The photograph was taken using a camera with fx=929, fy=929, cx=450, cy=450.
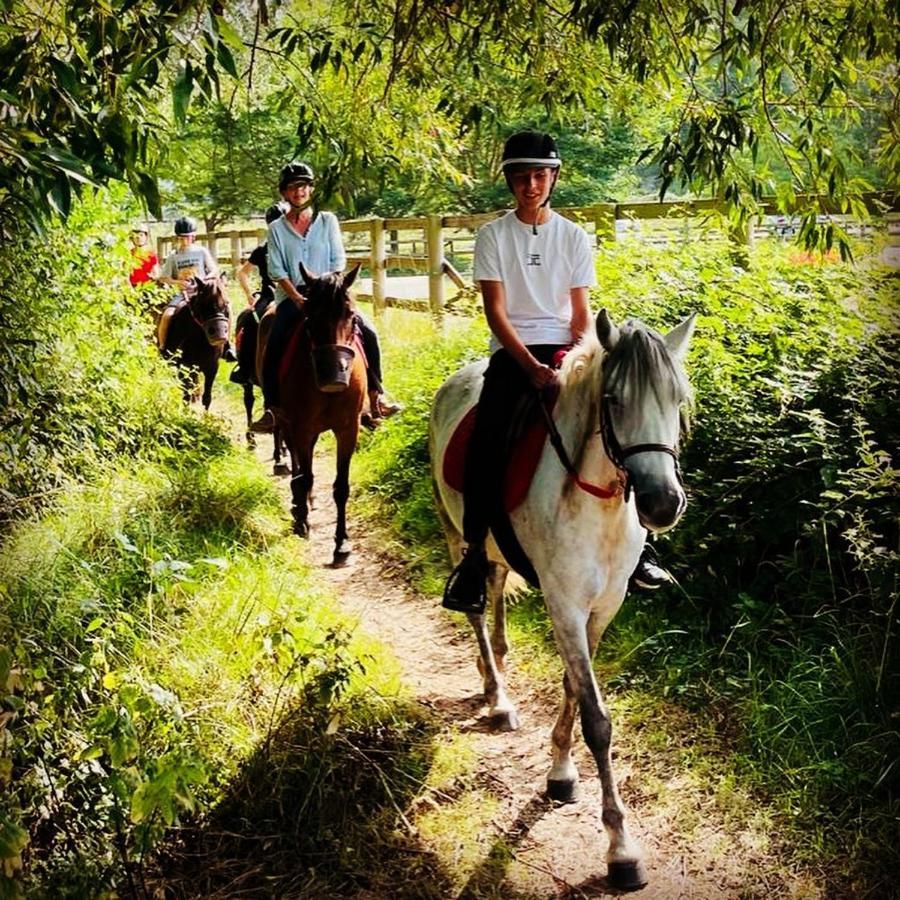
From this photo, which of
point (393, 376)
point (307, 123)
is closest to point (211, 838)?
point (307, 123)

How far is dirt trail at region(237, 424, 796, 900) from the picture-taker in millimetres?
3680

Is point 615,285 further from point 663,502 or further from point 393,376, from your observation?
point 663,502

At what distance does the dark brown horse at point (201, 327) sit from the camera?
11.6 meters

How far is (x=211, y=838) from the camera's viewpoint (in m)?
3.74

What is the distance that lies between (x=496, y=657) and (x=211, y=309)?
25.1 ft

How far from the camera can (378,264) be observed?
52.0 feet

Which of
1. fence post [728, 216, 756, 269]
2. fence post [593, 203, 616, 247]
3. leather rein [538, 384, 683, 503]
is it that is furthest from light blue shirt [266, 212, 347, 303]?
leather rein [538, 384, 683, 503]

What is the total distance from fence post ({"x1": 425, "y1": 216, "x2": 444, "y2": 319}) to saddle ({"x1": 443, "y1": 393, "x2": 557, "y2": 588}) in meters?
9.03

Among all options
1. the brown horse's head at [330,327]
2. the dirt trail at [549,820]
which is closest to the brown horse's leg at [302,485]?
the brown horse's head at [330,327]

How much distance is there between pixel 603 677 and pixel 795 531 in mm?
1317

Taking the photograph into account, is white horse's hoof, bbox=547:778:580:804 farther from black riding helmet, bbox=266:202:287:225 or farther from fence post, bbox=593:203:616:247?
fence post, bbox=593:203:616:247

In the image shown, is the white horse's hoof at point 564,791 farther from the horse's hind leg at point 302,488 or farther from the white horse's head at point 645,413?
the horse's hind leg at point 302,488

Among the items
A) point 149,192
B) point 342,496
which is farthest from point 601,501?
point 342,496

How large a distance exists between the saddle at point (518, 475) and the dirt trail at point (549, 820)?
95 centimetres
